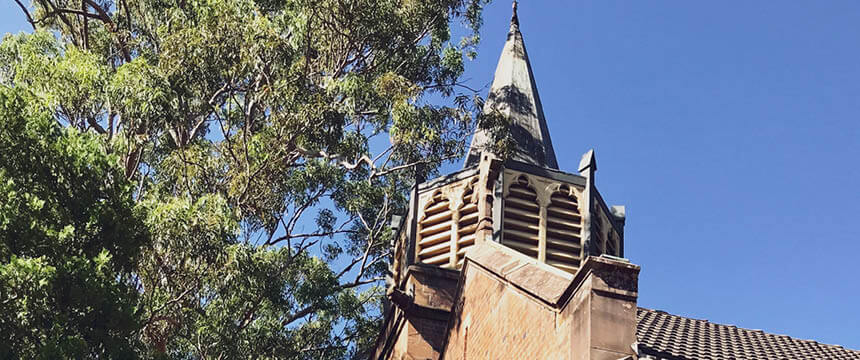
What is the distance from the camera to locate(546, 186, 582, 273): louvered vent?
21156 millimetres

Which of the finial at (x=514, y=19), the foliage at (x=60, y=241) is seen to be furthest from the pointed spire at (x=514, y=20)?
the foliage at (x=60, y=241)

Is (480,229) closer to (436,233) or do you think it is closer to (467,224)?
(467,224)

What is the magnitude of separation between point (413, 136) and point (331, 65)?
3073 millimetres

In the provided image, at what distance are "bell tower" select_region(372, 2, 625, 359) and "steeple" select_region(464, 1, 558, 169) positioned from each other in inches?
38.8

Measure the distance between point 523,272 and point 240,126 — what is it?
14511 millimetres

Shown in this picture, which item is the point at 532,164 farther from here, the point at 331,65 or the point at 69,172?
the point at 69,172

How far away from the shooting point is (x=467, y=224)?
851 inches

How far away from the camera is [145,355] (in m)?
19.5

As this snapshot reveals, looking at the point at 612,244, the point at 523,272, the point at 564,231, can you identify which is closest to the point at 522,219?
the point at 564,231

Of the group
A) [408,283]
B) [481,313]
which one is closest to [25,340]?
[481,313]

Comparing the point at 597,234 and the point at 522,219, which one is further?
the point at 597,234

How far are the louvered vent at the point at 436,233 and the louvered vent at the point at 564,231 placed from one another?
1.95m

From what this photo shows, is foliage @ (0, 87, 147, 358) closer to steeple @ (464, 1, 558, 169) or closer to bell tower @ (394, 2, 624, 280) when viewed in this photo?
bell tower @ (394, 2, 624, 280)

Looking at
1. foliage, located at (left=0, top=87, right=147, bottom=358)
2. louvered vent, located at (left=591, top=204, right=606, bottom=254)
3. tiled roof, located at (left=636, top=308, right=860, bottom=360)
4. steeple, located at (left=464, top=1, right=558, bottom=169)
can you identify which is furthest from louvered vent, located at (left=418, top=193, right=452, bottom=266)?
tiled roof, located at (left=636, top=308, right=860, bottom=360)
